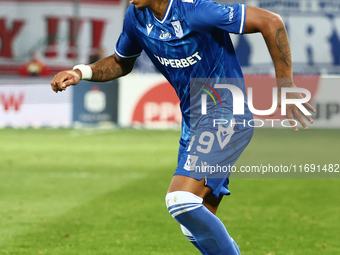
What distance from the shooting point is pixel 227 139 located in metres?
3.29

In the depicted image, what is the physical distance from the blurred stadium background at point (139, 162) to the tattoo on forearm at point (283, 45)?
1965 millimetres

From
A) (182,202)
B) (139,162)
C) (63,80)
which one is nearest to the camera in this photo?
(182,202)

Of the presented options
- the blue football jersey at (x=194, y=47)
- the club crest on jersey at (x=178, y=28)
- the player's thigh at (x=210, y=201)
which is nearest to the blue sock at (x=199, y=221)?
the player's thigh at (x=210, y=201)

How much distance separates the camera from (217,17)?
3105 millimetres

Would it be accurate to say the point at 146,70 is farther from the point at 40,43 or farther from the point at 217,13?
the point at 217,13

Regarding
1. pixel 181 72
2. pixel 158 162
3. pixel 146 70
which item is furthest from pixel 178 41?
pixel 146 70

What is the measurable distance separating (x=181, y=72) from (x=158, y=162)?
649cm

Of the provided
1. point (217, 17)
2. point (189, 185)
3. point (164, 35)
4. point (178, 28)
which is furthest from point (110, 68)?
point (189, 185)

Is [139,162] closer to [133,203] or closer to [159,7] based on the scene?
[133,203]

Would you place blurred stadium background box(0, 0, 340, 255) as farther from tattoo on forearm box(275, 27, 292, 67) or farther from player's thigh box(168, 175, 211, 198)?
tattoo on forearm box(275, 27, 292, 67)

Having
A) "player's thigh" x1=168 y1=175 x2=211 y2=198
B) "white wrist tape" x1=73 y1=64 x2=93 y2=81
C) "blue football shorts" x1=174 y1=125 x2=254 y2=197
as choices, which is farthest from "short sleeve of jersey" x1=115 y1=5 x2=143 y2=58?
"player's thigh" x1=168 y1=175 x2=211 y2=198

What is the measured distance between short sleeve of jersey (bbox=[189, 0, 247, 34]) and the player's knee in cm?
96

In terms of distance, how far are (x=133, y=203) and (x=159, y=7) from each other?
366 cm

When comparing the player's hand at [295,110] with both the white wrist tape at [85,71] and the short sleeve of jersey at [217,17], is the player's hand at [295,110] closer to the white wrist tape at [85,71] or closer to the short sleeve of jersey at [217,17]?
the short sleeve of jersey at [217,17]
